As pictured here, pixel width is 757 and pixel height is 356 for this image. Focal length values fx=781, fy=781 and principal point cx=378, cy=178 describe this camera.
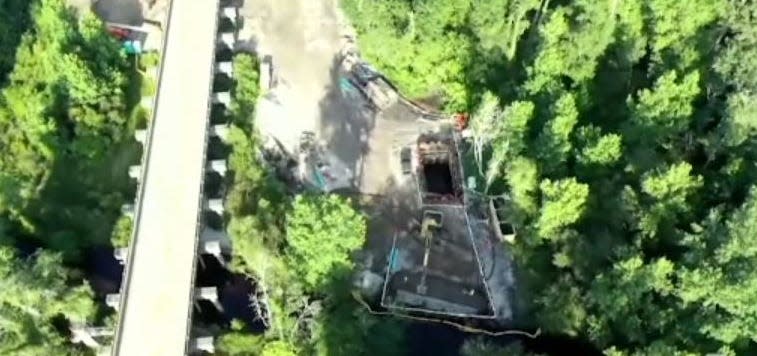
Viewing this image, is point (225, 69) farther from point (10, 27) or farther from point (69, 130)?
point (10, 27)

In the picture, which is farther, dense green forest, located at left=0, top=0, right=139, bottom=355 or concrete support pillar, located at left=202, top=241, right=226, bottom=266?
dense green forest, located at left=0, top=0, right=139, bottom=355

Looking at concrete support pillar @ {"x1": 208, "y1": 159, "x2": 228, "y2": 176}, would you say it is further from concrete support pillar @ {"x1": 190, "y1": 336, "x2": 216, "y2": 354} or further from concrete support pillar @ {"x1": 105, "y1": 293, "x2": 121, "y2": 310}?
concrete support pillar @ {"x1": 190, "y1": 336, "x2": 216, "y2": 354}

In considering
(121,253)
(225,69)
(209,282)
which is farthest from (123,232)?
(225,69)

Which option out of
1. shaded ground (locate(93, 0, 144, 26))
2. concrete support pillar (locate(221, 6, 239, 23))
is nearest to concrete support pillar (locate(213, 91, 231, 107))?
concrete support pillar (locate(221, 6, 239, 23))

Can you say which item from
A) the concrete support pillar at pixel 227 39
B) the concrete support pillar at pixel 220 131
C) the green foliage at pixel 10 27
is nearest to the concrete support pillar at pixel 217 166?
the concrete support pillar at pixel 220 131

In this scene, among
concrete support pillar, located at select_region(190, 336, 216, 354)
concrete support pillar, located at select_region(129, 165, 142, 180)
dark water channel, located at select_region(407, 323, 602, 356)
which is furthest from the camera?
concrete support pillar, located at select_region(129, 165, 142, 180)

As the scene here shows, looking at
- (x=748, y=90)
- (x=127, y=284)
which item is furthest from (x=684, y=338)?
(x=127, y=284)
